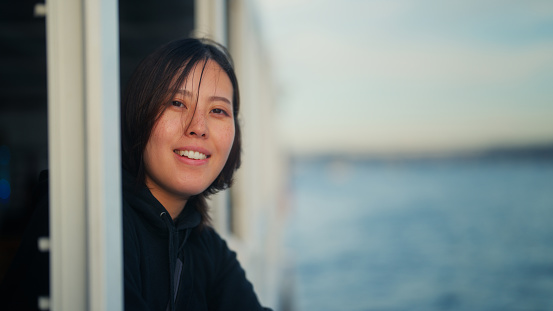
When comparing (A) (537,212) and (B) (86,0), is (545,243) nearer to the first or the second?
(A) (537,212)

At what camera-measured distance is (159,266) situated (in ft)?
4.36

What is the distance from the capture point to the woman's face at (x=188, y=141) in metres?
1.37

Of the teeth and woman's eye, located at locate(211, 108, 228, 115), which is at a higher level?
woman's eye, located at locate(211, 108, 228, 115)

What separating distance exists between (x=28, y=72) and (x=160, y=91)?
7.34 m

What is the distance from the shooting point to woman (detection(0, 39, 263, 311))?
131cm

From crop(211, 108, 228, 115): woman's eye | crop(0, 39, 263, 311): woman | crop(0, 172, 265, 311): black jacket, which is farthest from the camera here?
crop(211, 108, 228, 115): woman's eye

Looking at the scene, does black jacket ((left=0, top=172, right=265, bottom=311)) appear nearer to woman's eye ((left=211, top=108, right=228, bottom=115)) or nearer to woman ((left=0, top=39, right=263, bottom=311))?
woman ((left=0, top=39, right=263, bottom=311))

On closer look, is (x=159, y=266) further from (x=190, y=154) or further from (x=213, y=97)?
(x=213, y=97)

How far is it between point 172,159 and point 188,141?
0.08 metres

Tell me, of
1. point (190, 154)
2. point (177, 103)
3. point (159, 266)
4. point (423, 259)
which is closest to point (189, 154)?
point (190, 154)

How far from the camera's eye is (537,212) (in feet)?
106

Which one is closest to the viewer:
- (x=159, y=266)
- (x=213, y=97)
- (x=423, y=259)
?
(x=159, y=266)

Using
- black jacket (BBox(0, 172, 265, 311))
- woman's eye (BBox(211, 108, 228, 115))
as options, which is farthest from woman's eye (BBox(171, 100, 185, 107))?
black jacket (BBox(0, 172, 265, 311))

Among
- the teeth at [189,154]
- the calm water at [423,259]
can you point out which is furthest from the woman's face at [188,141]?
the calm water at [423,259]
